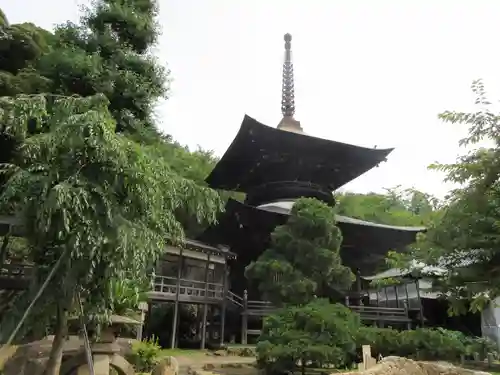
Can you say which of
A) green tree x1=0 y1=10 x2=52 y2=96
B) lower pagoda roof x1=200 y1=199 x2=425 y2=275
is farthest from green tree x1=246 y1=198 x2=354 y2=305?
green tree x1=0 y1=10 x2=52 y2=96

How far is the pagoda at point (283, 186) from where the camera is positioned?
17.7 meters

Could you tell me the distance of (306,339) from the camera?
9.87 metres

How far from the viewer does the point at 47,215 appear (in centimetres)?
504

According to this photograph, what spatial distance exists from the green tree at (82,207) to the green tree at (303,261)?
7.47 metres

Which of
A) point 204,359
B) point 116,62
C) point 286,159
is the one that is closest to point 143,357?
point 204,359

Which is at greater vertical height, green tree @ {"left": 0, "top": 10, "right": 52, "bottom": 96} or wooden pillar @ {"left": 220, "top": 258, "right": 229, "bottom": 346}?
green tree @ {"left": 0, "top": 10, "right": 52, "bottom": 96}

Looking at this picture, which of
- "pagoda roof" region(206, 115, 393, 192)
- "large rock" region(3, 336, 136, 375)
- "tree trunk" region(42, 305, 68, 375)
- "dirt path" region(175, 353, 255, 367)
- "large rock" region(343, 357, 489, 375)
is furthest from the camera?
"pagoda roof" region(206, 115, 393, 192)

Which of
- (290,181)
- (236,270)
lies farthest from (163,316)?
(290,181)

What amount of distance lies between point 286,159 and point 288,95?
24.1ft

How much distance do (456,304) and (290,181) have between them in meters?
13.5

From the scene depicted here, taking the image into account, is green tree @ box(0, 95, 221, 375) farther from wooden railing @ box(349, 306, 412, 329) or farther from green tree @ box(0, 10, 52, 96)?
wooden railing @ box(349, 306, 412, 329)

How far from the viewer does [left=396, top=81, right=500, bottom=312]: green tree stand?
18.1ft

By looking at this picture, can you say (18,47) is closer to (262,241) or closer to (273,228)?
(273,228)

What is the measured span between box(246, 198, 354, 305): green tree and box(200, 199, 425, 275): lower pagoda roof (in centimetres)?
337
